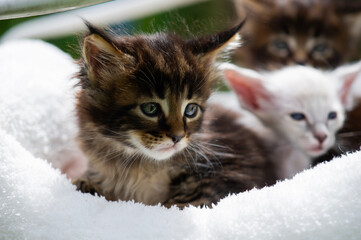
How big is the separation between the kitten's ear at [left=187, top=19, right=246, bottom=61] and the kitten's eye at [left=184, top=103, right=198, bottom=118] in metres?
0.12

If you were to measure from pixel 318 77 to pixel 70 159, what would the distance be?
0.84 meters

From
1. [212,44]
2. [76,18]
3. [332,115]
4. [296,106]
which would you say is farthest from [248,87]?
[76,18]

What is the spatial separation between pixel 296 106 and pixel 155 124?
0.58m

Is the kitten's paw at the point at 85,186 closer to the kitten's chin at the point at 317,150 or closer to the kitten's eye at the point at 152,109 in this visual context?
the kitten's eye at the point at 152,109

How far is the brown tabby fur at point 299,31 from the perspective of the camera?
1.87 metres

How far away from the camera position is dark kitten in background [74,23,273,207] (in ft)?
3.39

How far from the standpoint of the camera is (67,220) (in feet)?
3.02

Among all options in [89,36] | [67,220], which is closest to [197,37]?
[89,36]

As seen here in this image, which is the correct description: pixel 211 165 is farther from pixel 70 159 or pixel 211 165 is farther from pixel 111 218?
pixel 70 159

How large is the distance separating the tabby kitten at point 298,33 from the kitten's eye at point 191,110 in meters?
0.77

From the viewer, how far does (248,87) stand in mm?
1545

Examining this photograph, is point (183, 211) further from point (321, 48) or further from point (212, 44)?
point (321, 48)

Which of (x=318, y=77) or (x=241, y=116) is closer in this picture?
(x=318, y=77)

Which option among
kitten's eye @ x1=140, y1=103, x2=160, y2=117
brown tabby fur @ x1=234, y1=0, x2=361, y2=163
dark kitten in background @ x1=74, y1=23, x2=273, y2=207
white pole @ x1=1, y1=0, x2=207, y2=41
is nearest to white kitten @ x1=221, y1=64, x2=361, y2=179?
dark kitten in background @ x1=74, y1=23, x2=273, y2=207
